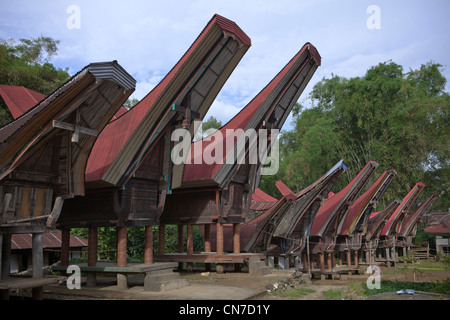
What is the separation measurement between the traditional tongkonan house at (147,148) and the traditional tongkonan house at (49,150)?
185 centimetres

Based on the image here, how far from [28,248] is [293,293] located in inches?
458

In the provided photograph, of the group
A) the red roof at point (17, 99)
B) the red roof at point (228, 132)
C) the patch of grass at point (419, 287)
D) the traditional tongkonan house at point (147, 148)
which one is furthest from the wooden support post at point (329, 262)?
the red roof at point (17, 99)

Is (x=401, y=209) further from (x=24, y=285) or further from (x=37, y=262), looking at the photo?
(x=24, y=285)

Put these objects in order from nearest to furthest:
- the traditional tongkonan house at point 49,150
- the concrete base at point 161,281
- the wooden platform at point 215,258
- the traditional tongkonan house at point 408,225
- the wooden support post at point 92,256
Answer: the traditional tongkonan house at point 49,150
the concrete base at point 161,281
the wooden support post at point 92,256
the wooden platform at point 215,258
the traditional tongkonan house at point 408,225

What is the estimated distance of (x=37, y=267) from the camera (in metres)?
9.92

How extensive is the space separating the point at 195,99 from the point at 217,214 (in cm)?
513

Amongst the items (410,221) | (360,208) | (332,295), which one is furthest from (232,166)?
(410,221)

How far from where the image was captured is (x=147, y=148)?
44.3 feet

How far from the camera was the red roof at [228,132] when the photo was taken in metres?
17.2

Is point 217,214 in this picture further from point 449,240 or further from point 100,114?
point 449,240

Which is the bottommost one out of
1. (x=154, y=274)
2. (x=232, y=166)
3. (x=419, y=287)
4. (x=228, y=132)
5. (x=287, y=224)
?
(x=419, y=287)

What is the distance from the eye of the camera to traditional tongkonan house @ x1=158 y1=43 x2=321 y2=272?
1714 centimetres

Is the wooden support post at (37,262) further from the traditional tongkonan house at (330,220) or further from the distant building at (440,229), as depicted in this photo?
the distant building at (440,229)
